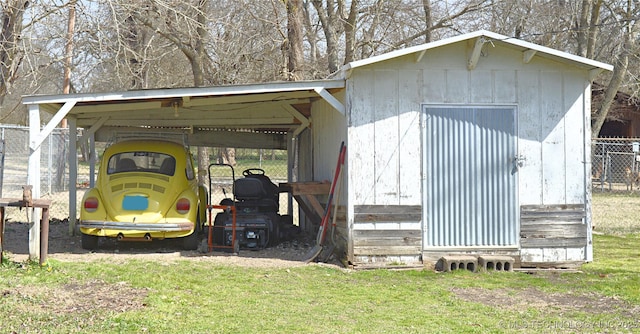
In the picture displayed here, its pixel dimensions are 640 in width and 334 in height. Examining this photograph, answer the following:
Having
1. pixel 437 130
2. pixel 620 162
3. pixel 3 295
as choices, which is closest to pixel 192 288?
pixel 3 295

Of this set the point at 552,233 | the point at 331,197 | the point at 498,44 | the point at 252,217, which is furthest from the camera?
the point at 252,217

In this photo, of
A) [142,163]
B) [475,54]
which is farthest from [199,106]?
[475,54]

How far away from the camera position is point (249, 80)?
Answer: 77.6 ft

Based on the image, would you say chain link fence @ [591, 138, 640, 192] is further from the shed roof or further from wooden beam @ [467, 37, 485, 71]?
wooden beam @ [467, 37, 485, 71]

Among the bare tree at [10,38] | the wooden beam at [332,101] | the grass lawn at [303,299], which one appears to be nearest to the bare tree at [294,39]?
the bare tree at [10,38]

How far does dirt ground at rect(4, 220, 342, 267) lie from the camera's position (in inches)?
432

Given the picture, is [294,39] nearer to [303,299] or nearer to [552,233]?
[552,233]

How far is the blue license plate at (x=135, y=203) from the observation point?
459 inches

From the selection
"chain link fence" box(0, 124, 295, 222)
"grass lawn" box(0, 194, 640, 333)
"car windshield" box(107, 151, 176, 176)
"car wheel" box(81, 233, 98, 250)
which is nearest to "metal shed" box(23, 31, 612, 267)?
"grass lawn" box(0, 194, 640, 333)

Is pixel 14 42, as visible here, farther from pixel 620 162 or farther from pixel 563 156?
pixel 620 162

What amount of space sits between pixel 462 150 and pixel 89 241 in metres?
5.80

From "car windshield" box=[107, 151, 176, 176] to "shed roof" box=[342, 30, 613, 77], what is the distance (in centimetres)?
385

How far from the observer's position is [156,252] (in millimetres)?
12094

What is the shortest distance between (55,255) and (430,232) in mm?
5339
